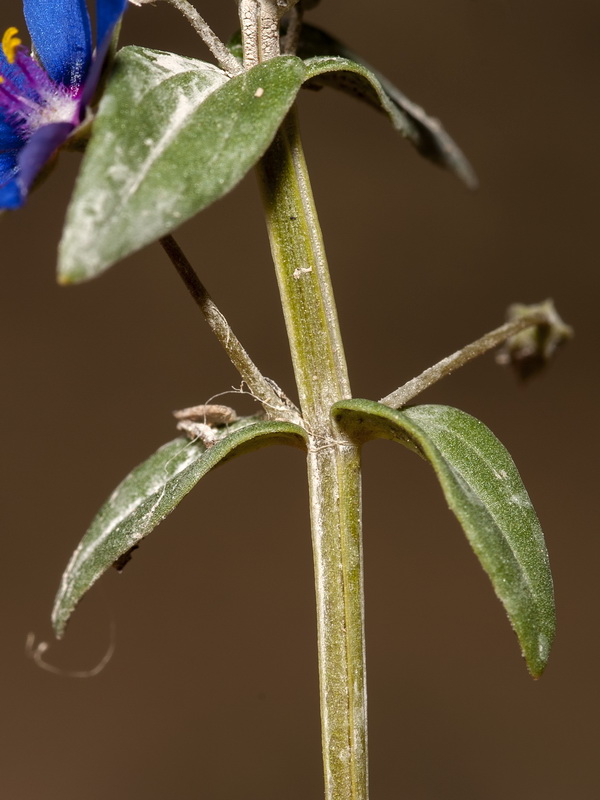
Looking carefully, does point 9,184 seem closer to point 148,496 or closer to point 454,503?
point 148,496

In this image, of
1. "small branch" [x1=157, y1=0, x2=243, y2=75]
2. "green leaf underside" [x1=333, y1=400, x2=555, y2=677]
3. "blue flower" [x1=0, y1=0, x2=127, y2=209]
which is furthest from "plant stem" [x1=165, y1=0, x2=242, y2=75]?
"green leaf underside" [x1=333, y1=400, x2=555, y2=677]

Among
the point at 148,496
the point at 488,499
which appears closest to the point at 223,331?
the point at 148,496

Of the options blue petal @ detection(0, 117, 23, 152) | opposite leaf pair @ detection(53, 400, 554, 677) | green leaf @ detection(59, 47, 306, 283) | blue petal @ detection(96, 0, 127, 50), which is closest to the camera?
green leaf @ detection(59, 47, 306, 283)

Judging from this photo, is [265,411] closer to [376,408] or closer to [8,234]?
[376,408]

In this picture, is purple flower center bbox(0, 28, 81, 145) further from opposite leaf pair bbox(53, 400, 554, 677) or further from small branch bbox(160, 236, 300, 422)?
opposite leaf pair bbox(53, 400, 554, 677)

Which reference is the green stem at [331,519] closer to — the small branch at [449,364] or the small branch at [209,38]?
the small branch at [449,364]

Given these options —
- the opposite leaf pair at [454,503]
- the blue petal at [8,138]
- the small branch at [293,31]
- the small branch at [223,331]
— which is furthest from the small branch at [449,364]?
the blue petal at [8,138]

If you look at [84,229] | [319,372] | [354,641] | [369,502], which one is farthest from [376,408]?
[369,502]

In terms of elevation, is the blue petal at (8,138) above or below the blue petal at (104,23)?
above
